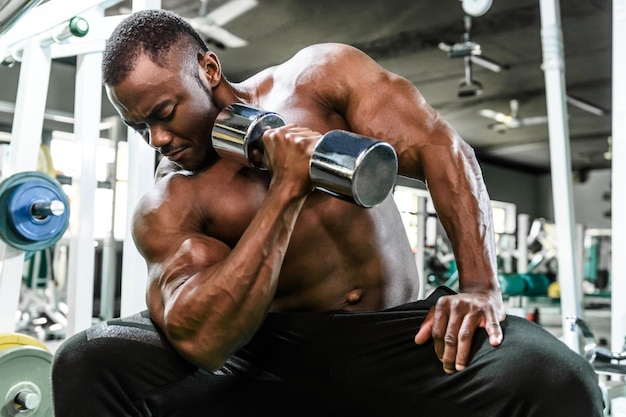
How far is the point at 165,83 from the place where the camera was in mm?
1237

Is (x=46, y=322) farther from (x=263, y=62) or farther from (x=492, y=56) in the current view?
(x=492, y=56)

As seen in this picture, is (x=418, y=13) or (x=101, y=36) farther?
(x=418, y=13)

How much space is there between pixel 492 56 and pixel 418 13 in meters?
1.68

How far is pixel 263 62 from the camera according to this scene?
7.18m

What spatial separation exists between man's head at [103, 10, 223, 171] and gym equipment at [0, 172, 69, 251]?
1.14 meters

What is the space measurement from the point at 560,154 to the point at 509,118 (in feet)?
25.2

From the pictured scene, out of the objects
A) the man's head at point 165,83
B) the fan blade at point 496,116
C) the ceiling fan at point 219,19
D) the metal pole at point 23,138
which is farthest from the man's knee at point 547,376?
the fan blade at point 496,116

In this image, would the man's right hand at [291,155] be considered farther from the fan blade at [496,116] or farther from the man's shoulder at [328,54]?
the fan blade at [496,116]

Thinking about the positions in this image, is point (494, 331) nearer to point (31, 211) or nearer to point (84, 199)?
point (84, 199)

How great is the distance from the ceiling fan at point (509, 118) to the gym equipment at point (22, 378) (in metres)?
7.62

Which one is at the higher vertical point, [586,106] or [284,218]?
[586,106]

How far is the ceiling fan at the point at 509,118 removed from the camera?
8.79 m

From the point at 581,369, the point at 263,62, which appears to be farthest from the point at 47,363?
the point at 263,62

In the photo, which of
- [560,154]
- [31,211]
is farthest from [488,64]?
[31,211]
